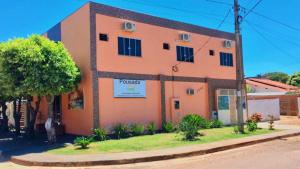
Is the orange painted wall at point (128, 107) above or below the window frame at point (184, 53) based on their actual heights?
below

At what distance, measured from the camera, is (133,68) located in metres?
20.3

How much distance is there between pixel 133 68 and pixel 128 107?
2.39 meters

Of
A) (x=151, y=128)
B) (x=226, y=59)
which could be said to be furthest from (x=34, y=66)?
(x=226, y=59)

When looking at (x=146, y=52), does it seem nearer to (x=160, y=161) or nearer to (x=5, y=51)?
(x=5, y=51)

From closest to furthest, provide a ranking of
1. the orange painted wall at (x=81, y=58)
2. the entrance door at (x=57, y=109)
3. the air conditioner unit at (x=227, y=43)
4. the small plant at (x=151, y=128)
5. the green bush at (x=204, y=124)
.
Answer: the orange painted wall at (x=81, y=58) → the small plant at (x=151, y=128) → the green bush at (x=204, y=124) → the entrance door at (x=57, y=109) → the air conditioner unit at (x=227, y=43)

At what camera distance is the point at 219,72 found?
26.3 m

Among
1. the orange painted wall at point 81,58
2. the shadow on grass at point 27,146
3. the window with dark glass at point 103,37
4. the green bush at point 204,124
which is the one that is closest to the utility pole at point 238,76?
the green bush at point 204,124

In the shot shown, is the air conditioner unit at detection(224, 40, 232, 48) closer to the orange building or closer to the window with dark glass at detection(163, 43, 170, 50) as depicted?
the orange building

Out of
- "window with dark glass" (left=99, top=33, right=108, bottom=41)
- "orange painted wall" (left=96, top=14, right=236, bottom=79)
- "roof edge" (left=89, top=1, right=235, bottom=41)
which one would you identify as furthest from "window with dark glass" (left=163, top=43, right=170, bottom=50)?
"window with dark glass" (left=99, top=33, right=108, bottom=41)

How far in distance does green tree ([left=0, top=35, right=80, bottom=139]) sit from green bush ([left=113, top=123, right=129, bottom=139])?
3751 millimetres

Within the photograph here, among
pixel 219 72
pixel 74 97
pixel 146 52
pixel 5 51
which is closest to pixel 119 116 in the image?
pixel 74 97

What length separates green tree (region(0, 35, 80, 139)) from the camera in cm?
1562

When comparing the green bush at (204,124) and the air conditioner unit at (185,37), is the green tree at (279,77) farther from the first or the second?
the green bush at (204,124)

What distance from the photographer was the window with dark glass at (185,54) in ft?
76.3
